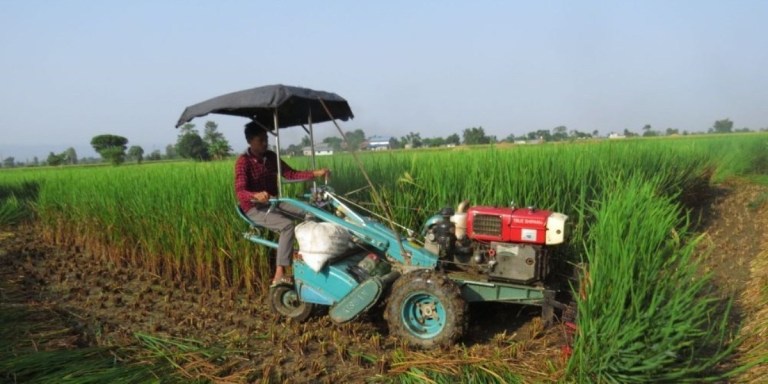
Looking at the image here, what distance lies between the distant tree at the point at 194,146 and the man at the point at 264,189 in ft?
18.5

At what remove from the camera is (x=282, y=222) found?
4383 millimetres

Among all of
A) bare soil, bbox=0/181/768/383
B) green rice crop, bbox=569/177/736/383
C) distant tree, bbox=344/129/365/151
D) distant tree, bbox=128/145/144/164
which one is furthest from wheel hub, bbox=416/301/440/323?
distant tree, bbox=128/145/144/164

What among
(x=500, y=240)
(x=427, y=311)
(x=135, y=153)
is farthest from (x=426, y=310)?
(x=135, y=153)

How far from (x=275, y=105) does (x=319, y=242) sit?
41.2 inches

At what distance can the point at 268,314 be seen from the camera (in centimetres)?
462

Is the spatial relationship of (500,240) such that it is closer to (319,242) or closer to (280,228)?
(319,242)

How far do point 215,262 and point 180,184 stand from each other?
4.32 feet

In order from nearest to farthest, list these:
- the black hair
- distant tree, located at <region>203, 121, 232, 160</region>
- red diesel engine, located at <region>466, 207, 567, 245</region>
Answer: red diesel engine, located at <region>466, 207, 567, 245</region>
the black hair
distant tree, located at <region>203, 121, 232, 160</region>

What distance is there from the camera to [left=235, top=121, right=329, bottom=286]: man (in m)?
4.32

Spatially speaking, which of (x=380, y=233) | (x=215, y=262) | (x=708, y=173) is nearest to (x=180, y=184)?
(x=215, y=262)

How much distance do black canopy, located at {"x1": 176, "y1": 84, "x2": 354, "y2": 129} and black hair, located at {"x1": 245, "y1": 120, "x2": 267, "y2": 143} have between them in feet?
0.48

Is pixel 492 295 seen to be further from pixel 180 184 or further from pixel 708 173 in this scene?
pixel 708 173

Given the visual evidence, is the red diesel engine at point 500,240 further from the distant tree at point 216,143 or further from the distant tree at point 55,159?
the distant tree at point 55,159

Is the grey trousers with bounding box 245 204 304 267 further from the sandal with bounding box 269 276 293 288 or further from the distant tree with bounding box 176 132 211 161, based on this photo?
the distant tree with bounding box 176 132 211 161
